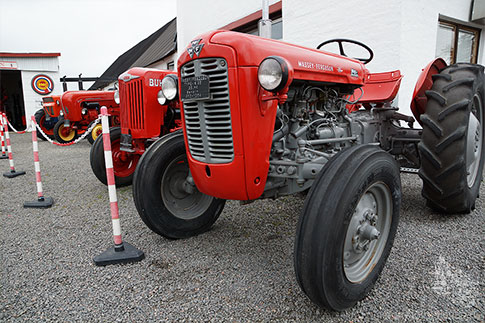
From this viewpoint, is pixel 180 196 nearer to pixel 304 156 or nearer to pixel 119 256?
pixel 119 256

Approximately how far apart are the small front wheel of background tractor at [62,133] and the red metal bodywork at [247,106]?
404 inches

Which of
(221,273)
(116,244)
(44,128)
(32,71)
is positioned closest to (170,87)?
(116,244)

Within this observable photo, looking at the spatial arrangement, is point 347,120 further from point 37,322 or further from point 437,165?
point 37,322

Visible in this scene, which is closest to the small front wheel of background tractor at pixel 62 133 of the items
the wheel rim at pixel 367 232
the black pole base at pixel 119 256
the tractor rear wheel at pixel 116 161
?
the tractor rear wheel at pixel 116 161

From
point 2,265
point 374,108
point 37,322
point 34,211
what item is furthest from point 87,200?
point 374,108

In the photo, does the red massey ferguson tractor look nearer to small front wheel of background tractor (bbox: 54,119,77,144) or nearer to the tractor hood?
the tractor hood

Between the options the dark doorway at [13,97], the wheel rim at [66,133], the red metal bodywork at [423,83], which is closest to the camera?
the red metal bodywork at [423,83]

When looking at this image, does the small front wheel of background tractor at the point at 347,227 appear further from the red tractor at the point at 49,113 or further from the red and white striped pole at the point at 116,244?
the red tractor at the point at 49,113

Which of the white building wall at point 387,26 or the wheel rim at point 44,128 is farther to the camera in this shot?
the wheel rim at point 44,128

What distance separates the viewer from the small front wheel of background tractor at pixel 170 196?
8.70 feet

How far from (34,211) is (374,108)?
13.6 ft

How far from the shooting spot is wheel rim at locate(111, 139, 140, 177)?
15.8ft

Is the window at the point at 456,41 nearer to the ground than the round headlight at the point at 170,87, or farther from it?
farther from it

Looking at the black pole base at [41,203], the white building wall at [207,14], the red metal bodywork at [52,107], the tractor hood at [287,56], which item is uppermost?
the white building wall at [207,14]
